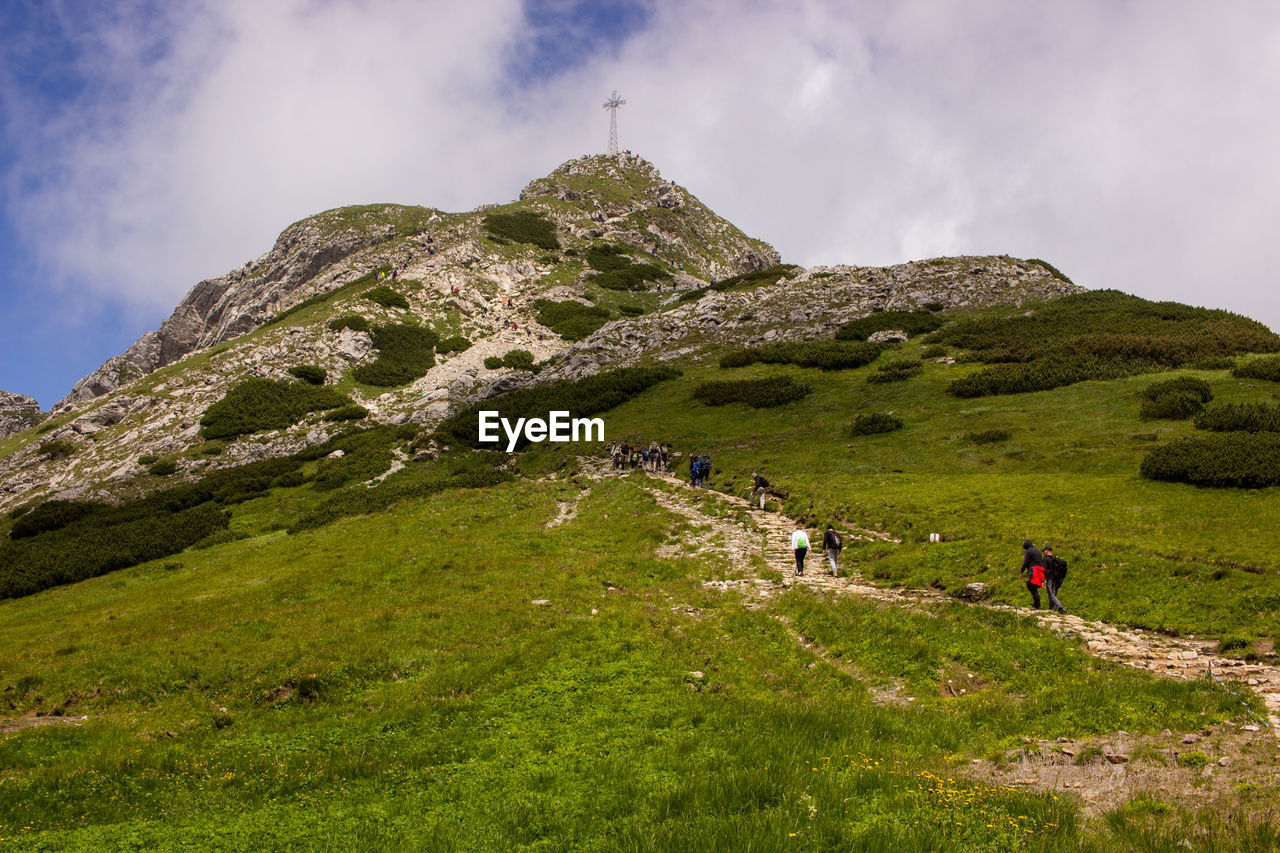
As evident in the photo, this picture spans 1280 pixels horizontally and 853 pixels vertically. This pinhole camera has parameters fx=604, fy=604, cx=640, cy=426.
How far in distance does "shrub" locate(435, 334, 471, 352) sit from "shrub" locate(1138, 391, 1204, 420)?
Result: 71.5 m

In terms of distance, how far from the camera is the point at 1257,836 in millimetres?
6398

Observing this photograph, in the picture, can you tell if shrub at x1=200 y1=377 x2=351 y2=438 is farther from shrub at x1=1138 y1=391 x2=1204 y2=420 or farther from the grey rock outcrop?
shrub at x1=1138 y1=391 x2=1204 y2=420

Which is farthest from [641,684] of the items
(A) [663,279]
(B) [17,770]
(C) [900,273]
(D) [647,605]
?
(A) [663,279]

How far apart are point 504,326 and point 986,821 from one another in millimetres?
86670

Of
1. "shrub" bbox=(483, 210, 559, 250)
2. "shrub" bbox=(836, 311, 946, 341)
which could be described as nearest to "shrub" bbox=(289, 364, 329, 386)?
"shrub" bbox=(483, 210, 559, 250)

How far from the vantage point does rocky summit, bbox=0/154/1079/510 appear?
2341 inches

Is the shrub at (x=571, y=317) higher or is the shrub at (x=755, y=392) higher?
the shrub at (x=571, y=317)

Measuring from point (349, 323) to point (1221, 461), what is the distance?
273ft

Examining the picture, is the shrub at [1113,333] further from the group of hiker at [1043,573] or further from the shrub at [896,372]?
the group of hiker at [1043,573]

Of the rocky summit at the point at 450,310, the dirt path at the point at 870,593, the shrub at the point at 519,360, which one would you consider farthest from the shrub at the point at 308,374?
the dirt path at the point at 870,593

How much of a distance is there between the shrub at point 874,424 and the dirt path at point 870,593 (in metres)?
11.5

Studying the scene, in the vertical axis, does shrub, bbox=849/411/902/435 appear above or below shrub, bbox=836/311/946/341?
below

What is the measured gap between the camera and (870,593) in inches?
778

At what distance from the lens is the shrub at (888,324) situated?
207 feet
